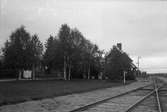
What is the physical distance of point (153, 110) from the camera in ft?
37.5

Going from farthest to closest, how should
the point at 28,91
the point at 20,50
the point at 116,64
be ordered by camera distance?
the point at 116,64
the point at 20,50
the point at 28,91

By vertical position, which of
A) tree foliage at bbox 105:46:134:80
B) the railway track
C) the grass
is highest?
tree foliage at bbox 105:46:134:80

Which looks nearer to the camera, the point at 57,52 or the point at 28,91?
the point at 28,91

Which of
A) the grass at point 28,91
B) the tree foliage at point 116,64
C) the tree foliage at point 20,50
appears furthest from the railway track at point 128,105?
the tree foliage at point 116,64

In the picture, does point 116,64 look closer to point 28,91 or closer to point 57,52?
point 57,52

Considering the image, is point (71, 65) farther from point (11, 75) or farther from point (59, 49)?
point (11, 75)

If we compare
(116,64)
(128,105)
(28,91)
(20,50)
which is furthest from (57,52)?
(128,105)

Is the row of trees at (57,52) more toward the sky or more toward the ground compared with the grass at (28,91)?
more toward the sky

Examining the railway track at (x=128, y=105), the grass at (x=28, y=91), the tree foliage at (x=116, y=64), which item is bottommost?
the railway track at (x=128, y=105)

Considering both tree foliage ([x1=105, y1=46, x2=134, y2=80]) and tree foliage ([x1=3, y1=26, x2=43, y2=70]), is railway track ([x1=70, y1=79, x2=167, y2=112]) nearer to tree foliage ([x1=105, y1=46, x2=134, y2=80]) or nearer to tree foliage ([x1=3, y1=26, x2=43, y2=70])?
tree foliage ([x1=3, y1=26, x2=43, y2=70])

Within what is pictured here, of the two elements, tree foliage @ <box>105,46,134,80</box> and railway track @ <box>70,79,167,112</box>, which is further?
tree foliage @ <box>105,46,134,80</box>

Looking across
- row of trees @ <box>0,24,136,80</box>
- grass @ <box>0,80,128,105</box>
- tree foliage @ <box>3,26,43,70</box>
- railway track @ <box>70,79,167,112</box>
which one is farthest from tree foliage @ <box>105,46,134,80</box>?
railway track @ <box>70,79,167,112</box>

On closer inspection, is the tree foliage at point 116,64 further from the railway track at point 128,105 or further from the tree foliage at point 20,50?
the railway track at point 128,105

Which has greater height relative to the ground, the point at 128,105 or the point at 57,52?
the point at 57,52
